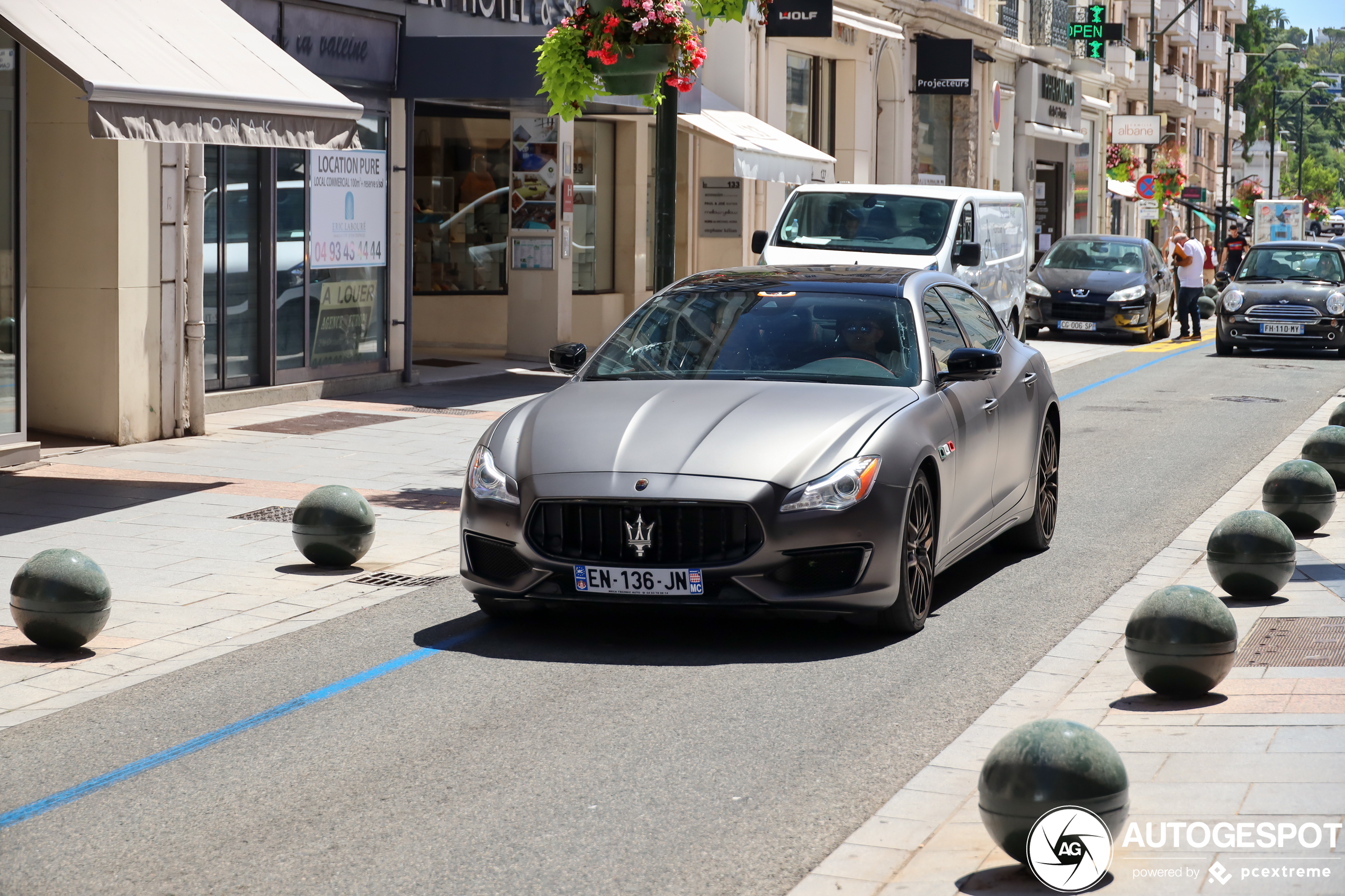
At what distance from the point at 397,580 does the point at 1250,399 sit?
42.4 feet

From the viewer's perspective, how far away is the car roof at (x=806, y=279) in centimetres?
843

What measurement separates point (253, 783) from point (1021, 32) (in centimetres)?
4182

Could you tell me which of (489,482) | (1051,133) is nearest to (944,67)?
(1051,133)

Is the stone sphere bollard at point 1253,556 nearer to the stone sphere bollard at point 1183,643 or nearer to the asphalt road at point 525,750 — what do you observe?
the asphalt road at point 525,750

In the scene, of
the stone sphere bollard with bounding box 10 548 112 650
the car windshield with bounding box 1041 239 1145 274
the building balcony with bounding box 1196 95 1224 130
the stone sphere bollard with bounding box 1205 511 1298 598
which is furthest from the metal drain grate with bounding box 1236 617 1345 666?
the building balcony with bounding box 1196 95 1224 130

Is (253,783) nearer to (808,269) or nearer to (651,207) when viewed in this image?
(808,269)

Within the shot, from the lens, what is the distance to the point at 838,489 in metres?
6.95

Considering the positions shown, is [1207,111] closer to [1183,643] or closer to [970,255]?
[970,255]

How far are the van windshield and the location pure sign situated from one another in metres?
4.39

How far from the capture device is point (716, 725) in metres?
6.07

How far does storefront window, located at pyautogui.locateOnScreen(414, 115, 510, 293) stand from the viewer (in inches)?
886

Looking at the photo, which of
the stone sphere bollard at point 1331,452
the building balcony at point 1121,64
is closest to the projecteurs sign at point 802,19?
the stone sphere bollard at point 1331,452

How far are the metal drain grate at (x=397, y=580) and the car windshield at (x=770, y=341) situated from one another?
4.57ft

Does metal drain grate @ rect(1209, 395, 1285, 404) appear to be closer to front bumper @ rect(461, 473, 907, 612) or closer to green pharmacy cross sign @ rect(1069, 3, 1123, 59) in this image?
front bumper @ rect(461, 473, 907, 612)
